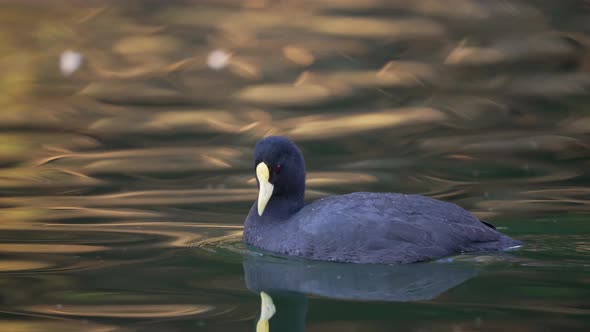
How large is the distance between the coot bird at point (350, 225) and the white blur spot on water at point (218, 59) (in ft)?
25.2

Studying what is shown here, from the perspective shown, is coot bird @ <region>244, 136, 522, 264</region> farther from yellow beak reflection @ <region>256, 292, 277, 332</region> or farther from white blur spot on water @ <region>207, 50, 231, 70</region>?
white blur spot on water @ <region>207, 50, 231, 70</region>

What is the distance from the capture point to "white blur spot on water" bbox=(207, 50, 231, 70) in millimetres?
15609

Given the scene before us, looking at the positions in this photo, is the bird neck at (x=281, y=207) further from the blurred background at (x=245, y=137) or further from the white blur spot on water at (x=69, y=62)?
the white blur spot on water at (x=69, y=62)

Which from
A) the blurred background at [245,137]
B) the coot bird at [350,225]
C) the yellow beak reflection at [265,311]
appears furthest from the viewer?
the coot bird at [350,225]

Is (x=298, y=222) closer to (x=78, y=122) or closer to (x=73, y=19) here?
(x=78, y=122)

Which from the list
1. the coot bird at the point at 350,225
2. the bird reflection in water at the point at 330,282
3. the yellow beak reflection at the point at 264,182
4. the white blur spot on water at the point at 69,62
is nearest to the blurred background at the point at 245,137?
the white blur spot on water at the point at 69,62

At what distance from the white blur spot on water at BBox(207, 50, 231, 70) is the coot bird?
25.2ft

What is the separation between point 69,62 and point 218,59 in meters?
2.18

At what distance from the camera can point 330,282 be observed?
279 inches

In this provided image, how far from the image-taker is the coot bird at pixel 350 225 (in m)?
7.52

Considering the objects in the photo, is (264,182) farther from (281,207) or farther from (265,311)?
(265,311)

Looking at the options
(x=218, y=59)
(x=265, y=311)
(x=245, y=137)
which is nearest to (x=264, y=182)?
(x=265, y=311)

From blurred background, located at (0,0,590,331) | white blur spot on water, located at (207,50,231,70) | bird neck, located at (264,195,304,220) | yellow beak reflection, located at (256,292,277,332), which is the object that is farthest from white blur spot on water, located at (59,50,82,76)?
yellow beak reflection, located at (256,292,277,332)

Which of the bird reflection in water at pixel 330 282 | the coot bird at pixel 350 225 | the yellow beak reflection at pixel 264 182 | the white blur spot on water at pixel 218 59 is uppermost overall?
the white blur spot on water at pixel 218 59
